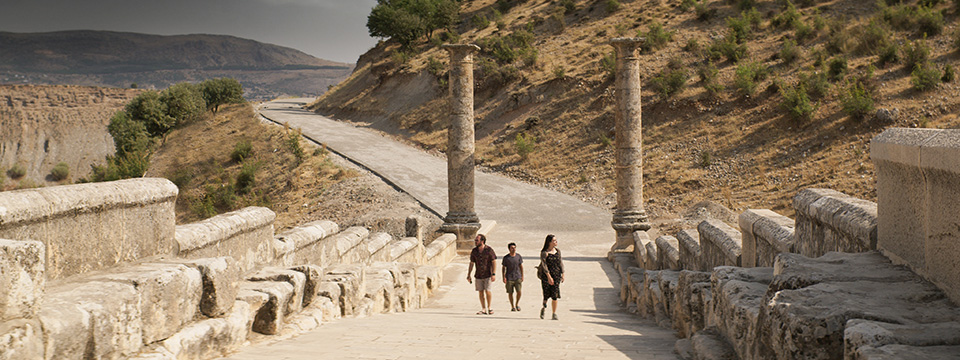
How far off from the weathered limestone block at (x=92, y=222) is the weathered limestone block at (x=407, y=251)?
7.37m

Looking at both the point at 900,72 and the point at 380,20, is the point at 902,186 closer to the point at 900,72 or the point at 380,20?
the point at 900,72

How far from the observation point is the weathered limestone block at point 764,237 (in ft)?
20.0

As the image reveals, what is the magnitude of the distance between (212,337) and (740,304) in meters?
3.35

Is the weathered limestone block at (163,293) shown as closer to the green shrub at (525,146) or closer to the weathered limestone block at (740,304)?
the weathered limestone block at (740,304)

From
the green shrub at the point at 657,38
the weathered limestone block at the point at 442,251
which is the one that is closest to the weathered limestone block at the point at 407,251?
the weathered limestone block at the point at 442,251

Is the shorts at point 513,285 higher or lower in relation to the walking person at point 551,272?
lower

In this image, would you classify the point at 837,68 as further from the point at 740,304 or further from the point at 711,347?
the point at 740,304

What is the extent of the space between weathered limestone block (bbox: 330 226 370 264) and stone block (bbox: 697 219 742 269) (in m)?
4.61

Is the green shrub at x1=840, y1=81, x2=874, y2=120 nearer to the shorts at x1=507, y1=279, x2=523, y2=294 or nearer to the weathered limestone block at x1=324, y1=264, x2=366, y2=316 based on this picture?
the shorts at x1=507, y1=279, x2=523, y2=294

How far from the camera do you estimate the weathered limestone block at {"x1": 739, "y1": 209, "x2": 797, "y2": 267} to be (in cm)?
611

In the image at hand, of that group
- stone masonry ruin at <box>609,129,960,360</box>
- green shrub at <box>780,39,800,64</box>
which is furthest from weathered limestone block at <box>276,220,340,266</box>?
green shrub at <box>780,39,800,64</box>

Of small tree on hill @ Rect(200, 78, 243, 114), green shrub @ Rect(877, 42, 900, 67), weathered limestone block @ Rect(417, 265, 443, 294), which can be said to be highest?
small tree on hill @ Rect(200, 78, 243, 114)

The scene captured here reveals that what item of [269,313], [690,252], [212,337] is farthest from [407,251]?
[212,337]

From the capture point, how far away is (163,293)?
4871 millimetres
